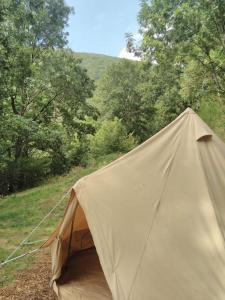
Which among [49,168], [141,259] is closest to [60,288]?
[141,259]

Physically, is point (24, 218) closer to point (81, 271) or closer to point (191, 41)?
point (81, 271)

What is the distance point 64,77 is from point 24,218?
653 centimetres

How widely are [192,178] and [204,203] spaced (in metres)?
0.33

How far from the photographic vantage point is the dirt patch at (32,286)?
461cm

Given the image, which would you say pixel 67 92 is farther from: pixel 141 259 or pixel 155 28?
pixel 141 259

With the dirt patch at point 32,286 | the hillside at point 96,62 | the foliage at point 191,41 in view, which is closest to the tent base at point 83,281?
the dirt patch at point 32,286

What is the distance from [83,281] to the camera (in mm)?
4766

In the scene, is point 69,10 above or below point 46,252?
above

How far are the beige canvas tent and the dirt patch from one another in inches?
8.6

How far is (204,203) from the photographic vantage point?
3855 mm

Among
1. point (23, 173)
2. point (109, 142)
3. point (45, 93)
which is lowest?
point (23, 173)

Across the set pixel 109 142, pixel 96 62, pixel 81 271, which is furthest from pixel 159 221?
pixel 96 62

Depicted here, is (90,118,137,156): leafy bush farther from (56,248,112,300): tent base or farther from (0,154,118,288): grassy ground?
(56,248,112,300): tent base

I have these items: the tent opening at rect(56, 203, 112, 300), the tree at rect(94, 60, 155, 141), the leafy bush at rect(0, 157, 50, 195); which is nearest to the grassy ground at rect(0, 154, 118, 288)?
the tent opening at rect(56, 203, 112, 300)
